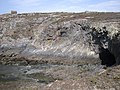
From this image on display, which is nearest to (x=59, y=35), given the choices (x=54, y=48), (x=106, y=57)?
(x=54, y=48)

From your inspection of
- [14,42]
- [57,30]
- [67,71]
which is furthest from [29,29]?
[67,71]

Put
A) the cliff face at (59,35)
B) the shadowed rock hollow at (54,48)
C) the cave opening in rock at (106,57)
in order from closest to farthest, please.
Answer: the shadowed rock hollow at (54,48) < the cliff face at (59,35) < the cave opening in rock at (106,57)

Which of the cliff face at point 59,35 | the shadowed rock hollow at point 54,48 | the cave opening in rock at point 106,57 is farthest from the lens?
the cave opening in rock at point 106,57

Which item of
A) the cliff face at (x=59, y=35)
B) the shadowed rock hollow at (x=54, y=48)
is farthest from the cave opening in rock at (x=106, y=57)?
the cliff face at (x=59, y=35)

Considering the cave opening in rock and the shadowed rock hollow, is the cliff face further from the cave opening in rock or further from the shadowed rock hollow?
the cave opening in rock

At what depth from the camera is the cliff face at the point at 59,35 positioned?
1834 inches

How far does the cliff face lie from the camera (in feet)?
153

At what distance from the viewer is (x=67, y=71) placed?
44.3 metres

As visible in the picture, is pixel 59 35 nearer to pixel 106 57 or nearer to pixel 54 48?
pixel 54 48

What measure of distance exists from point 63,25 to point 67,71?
79.2ft

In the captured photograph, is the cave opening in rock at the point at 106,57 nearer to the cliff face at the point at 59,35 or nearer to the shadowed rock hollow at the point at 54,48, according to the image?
the shadowed rock hollow at the point at 54,48

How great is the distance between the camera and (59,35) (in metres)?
65.8

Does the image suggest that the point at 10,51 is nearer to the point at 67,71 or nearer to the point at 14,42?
the point at 14,42

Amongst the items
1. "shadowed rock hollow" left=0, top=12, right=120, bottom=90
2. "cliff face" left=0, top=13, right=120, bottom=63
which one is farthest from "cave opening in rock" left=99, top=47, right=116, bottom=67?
"cliff face" left=0, top=13, right=120, bottom=63
